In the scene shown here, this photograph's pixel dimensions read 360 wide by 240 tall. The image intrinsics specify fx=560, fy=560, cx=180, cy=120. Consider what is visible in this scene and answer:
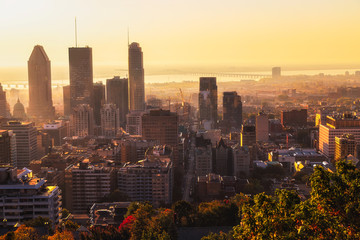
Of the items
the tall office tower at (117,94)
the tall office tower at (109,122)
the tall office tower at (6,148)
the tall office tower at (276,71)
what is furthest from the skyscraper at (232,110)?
the tall office tower at (276,71)

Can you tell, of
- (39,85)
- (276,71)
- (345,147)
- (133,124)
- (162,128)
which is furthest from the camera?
(276,71)

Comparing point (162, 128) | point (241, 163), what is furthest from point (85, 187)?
point (162, 128)

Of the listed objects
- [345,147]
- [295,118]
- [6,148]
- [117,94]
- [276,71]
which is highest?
[276,71]

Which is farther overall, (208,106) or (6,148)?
(208,106)

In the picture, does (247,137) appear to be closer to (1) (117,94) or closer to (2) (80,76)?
(1) (117,94)

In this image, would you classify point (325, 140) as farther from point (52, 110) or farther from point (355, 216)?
point (52, 110)

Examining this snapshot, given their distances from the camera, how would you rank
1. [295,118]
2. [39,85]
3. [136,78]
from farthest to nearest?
1. [136,78]
2. [39,85]
3. [295,118]
